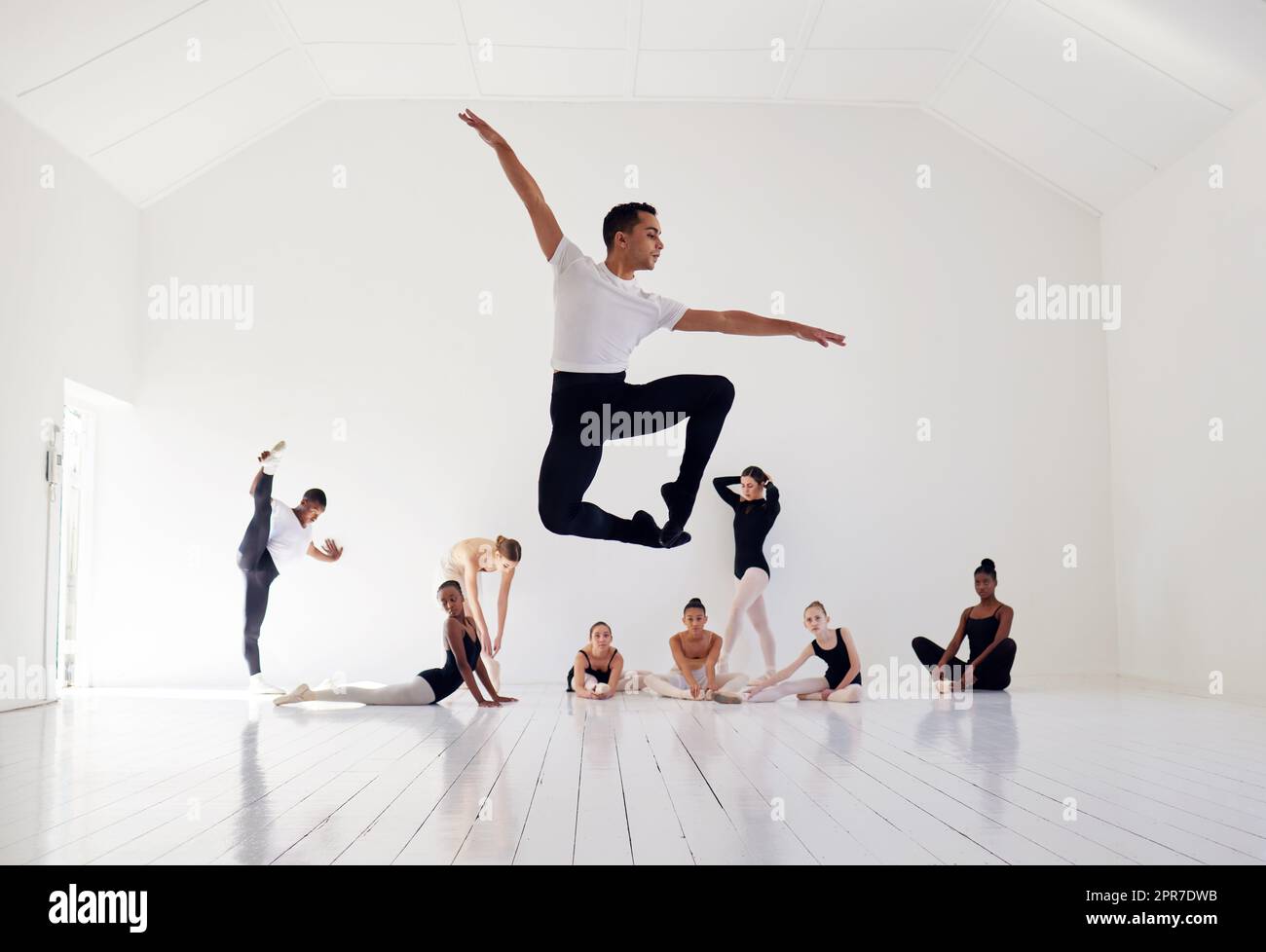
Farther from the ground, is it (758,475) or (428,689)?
(758,475)

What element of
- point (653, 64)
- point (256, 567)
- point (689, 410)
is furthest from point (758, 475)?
point (689, 410)

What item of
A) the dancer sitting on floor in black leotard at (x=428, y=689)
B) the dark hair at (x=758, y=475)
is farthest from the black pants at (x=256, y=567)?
the dark hair at (x=758, y=475)

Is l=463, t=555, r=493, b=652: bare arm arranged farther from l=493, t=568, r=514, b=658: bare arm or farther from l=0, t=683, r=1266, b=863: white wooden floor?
l=0, t=683, r=1266, b=863: white wooden floor

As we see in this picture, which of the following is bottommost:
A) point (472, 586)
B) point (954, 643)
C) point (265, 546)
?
point (954, 643)

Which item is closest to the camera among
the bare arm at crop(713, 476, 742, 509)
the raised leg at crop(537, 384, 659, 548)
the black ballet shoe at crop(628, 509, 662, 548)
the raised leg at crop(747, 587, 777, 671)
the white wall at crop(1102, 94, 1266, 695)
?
the raised leg at crop(537, 384, 659, 548)

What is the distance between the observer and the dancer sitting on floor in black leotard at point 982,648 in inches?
285

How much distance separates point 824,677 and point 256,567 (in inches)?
141

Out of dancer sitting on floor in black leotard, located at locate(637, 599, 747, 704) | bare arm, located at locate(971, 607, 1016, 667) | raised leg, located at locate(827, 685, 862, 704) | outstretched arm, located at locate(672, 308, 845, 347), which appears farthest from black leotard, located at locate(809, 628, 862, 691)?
outstretched arm, located at locate(672, 308, 845, 347)

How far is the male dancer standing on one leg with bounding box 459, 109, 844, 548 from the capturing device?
3125 millimetres

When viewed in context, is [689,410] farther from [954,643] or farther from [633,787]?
[954,643]

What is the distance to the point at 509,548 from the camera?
23.5 feet

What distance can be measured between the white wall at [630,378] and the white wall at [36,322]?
786 mm

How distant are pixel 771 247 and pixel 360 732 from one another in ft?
15.7

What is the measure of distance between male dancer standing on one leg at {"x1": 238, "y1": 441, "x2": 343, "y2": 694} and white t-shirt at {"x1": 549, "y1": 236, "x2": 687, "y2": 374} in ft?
13.8
